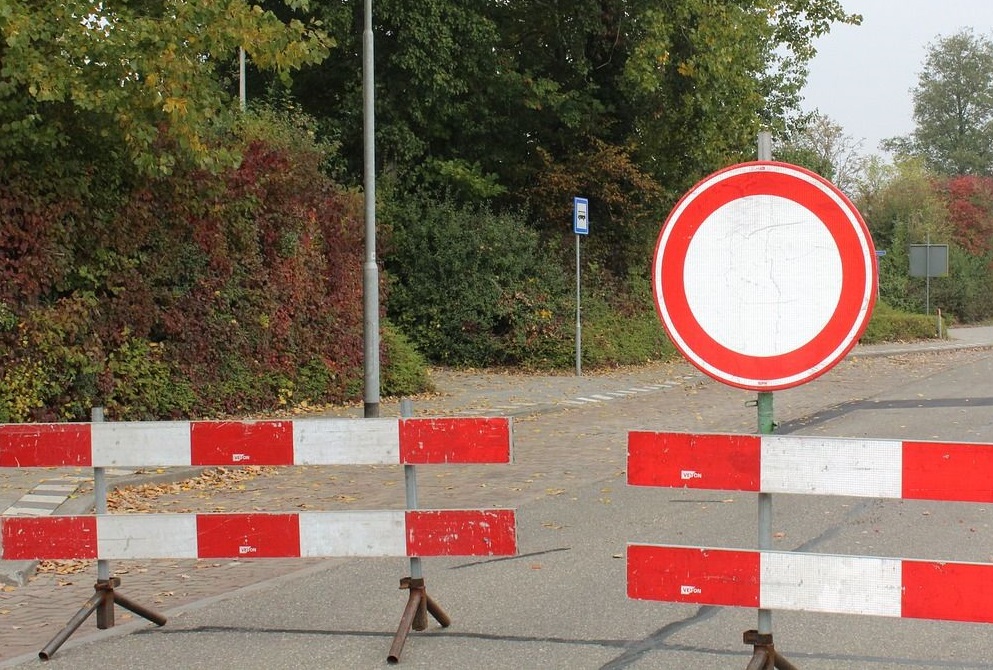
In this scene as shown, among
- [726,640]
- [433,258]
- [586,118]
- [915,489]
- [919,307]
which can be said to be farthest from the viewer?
[919,307]

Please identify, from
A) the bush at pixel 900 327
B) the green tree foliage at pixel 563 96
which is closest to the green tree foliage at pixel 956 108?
the bush at pixel 900 327

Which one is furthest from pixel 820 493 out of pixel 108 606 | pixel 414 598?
pixel 108 606

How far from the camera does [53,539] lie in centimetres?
578

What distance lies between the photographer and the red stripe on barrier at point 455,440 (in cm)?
548

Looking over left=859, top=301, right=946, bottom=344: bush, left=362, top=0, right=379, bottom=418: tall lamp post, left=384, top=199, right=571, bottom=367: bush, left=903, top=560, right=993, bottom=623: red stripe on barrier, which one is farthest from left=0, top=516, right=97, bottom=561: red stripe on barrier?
left=859, top=301, right=946, bottom=344: bush

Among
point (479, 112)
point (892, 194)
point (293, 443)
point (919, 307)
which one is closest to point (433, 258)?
point (479, 112)

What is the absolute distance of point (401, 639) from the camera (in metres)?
5.35

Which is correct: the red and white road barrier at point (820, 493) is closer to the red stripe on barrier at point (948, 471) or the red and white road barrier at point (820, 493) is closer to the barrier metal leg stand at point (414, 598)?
the red stripe on barrier at point (948, 471)

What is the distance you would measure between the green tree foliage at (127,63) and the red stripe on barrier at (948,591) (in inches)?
375

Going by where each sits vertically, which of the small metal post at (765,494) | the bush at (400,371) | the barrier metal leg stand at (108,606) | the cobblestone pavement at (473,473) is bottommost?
the cobblestone pavement at (473,473)

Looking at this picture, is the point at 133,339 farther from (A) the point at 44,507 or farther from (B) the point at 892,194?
(B) the point at 892,194

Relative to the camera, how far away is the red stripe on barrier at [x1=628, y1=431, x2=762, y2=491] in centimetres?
455

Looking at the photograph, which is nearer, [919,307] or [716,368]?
[716,368]

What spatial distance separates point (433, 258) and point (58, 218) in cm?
1167
